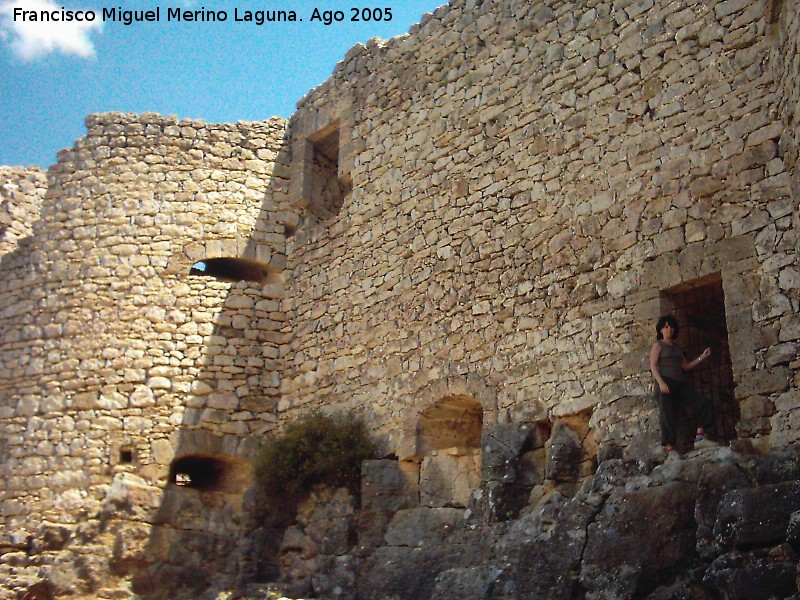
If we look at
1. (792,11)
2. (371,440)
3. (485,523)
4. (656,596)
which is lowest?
(656,596)

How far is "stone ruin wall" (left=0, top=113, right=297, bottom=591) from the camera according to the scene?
10.9 metres

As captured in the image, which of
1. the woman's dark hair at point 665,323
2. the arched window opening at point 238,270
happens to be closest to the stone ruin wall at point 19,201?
the arched window opening at point 238,270

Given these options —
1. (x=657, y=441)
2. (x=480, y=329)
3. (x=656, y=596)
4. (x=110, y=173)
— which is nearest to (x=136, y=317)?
(x=110, y=173)

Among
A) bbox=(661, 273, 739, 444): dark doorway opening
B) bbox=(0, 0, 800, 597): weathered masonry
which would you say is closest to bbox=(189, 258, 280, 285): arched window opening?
bbox=(0, 0, 800, 597): weathered masonry

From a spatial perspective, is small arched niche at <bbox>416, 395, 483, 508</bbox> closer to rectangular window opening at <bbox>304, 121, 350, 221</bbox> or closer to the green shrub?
the green shrub

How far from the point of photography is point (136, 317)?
11.7 m

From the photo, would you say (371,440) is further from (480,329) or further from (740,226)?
(740,226)

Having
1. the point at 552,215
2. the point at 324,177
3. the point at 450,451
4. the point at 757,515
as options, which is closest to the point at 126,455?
the point at 450,451

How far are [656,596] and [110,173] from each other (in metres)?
8.26

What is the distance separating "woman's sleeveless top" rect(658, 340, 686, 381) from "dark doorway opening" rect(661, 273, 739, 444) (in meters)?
0.51

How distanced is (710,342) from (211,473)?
5652mm

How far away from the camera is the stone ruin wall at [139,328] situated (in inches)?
430

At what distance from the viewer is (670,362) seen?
7918 mm

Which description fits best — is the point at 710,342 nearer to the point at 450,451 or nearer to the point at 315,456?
the point at 450,451
